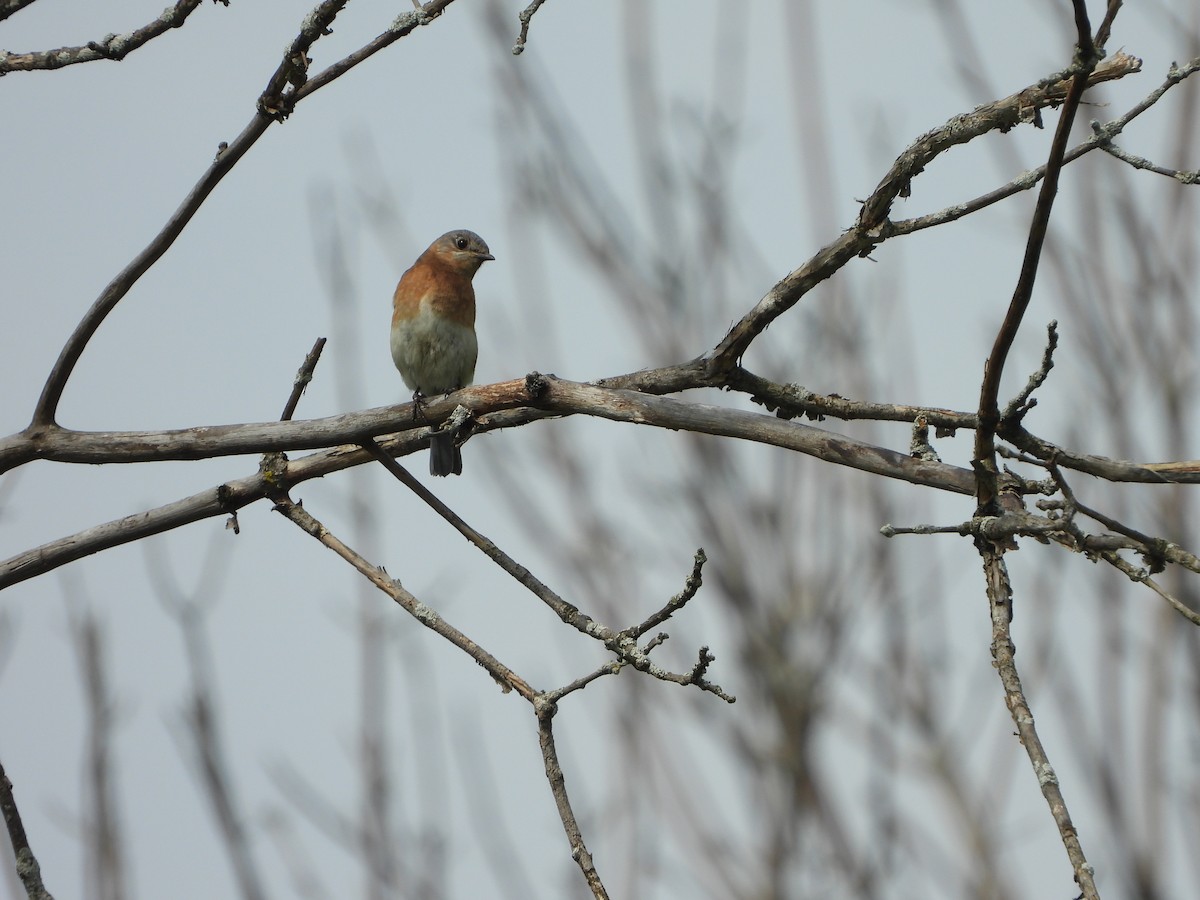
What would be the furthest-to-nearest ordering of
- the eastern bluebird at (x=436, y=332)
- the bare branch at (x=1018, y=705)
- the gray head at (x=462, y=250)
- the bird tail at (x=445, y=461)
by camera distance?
the gray head at (x=462, y=250)
the eastern bluebird at (x=436, y=332)
the bird tail at (x=445, y=461)
the bare branch at (x=1018, y=705)

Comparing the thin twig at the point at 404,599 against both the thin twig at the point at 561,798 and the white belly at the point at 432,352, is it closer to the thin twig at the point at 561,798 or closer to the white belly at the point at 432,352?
the thin twig at the point at 561,798

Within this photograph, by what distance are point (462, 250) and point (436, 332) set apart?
0.86 m

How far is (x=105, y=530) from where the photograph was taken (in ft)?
11.5

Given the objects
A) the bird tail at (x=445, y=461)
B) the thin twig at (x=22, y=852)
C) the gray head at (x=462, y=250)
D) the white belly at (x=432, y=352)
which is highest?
the gray head at (x=462, y=250)

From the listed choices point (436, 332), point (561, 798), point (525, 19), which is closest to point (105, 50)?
point (525, 19)

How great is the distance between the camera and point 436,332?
21.6 ft

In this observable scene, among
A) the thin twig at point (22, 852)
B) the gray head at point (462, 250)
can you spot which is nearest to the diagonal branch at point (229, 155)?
the thin twig at point (22, 852)

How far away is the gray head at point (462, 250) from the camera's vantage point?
7.12 metres

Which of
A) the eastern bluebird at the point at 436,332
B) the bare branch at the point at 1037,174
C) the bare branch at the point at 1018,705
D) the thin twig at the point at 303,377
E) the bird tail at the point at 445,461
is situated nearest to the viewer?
the bare branch at the point at 1018,705

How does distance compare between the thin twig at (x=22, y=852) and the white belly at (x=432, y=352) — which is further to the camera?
the white belly at (x=432, y=352)

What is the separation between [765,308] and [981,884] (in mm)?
3134

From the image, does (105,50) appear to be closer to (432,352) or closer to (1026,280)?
(1026,280)

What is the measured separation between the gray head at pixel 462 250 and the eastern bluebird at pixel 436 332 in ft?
0.07

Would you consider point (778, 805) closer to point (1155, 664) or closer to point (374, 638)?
point (1155, 664)
